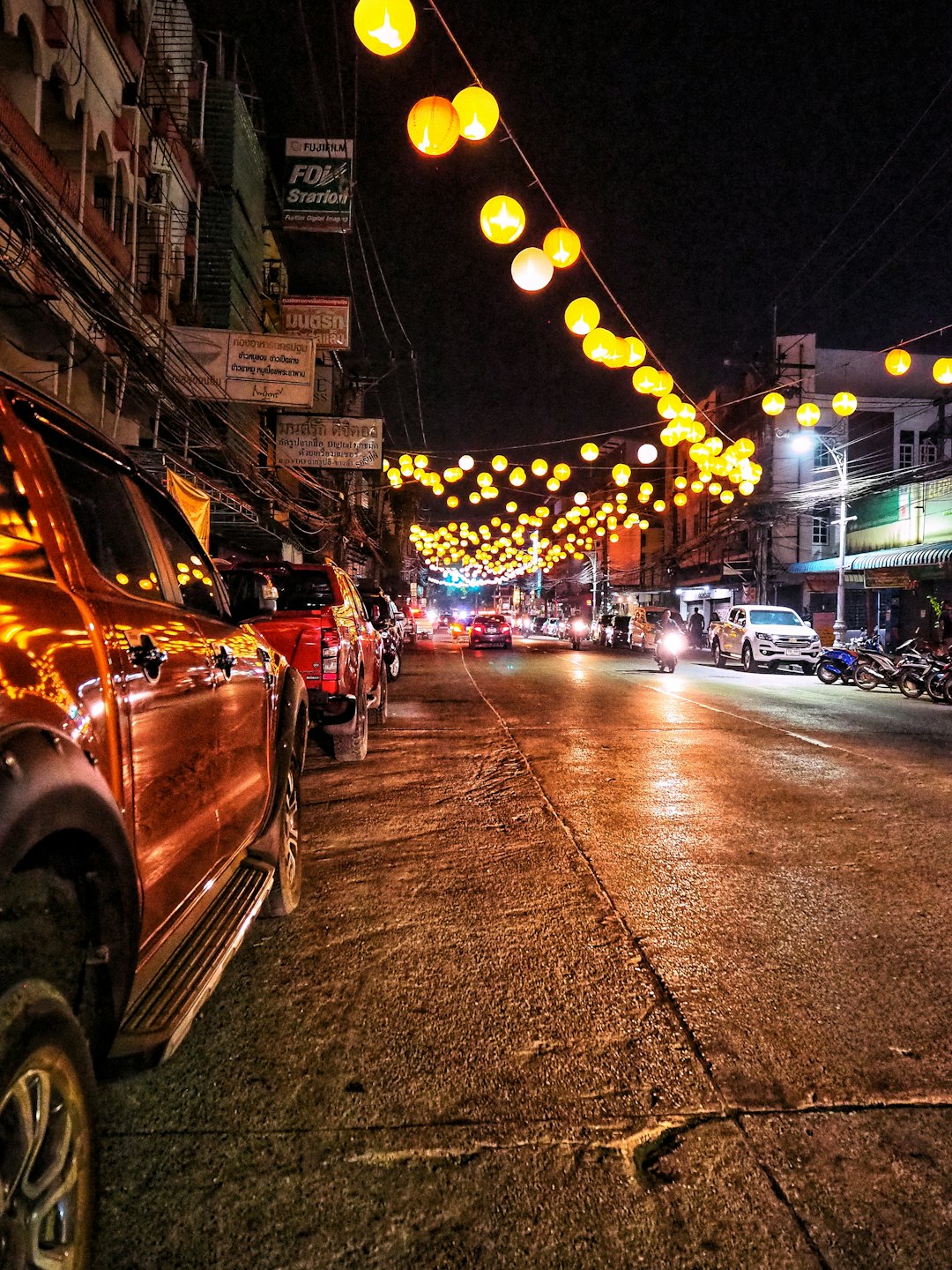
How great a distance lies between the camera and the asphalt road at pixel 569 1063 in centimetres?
199

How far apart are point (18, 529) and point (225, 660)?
1189mm

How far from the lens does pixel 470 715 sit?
1254cm

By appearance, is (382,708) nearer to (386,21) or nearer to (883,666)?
(386,21)

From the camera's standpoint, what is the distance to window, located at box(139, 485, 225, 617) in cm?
319

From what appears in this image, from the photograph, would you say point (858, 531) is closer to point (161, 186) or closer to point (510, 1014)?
point (161, 186)

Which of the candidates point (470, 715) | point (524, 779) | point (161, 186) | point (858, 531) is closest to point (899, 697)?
point (470, 715)

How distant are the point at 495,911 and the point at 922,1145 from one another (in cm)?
224

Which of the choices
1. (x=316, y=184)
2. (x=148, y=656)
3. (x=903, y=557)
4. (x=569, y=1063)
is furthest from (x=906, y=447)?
(x=148, y=656)

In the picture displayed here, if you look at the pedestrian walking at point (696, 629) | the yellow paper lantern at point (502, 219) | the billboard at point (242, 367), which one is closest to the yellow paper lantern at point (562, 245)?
the yellow paper lantern at point (502, 219)

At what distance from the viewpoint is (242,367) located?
533 inches

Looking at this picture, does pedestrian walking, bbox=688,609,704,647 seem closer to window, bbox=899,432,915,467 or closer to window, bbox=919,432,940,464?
window, bbox=899,432,915,467

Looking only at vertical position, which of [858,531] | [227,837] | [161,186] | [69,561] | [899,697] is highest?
[161,186]

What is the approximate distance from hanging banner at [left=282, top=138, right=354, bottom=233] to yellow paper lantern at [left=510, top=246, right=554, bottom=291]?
874 centimetres

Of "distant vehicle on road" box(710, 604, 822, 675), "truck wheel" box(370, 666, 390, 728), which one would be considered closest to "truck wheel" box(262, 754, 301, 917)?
"truck wheel" box(370, 666, 390, 728)
